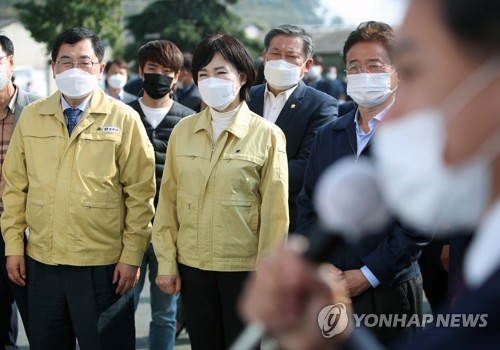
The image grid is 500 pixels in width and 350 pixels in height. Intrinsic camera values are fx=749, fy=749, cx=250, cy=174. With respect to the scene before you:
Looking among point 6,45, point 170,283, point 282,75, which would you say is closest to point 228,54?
point 282,75

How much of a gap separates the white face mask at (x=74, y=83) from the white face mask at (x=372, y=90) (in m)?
1.66

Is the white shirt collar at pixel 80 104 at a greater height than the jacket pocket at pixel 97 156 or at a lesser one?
greater

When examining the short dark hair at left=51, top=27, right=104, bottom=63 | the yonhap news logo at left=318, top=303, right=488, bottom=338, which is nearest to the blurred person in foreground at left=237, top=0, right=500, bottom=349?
the yonhap news logo at left=318, top=303, right=488, bottom=338

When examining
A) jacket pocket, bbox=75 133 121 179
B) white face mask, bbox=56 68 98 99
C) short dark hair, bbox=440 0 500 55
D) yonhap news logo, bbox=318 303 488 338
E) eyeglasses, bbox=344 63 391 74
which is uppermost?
short dark hair, bbox=440 0 500 55

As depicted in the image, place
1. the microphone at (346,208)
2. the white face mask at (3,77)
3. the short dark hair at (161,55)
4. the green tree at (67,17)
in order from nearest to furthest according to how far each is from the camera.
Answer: the microphone at (346,208) → the white face mask at (3,77) → the short dark hair at (161,55) → the green tree at (67,17)

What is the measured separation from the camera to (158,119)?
590 centimetres

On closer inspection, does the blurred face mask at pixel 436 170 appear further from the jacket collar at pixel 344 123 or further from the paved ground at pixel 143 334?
the paved ground at pixel 143 334

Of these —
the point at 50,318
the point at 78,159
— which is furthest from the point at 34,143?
the point at 50,318

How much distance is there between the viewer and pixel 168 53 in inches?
242

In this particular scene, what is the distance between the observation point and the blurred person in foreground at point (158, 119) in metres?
5.68

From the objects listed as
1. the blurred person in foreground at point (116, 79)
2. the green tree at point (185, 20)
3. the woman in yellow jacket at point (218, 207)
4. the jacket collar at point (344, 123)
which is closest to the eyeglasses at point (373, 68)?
the jacket collar at point (344, 123)

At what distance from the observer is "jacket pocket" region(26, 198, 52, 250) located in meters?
4.48

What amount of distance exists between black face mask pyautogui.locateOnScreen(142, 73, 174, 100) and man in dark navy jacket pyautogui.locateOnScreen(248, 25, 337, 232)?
0.71 metres

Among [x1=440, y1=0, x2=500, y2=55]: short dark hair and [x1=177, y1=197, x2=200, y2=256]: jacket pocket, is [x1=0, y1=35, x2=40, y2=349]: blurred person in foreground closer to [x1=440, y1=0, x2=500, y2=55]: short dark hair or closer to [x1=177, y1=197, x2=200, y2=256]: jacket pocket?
[x1=177, y1=197, x2=200, y2=256]: jacket pocket
